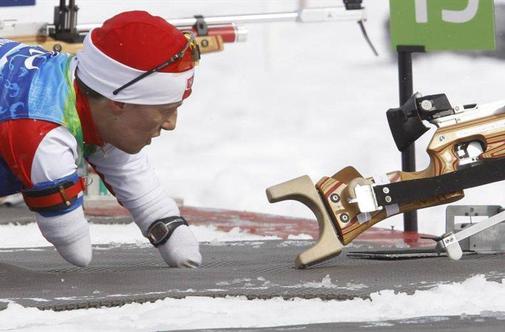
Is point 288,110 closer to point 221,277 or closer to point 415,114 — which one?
point 415,114

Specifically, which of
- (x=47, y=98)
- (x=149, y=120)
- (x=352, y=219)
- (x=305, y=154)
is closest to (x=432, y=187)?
(x=352, y=219)

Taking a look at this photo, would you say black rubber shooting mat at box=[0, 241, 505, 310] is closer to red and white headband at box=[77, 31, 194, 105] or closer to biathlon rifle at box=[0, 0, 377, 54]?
red and white headband at box=[77, 31, 194, 105]

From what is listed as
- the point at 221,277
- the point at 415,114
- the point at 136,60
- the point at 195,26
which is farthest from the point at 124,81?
the point at 195,26

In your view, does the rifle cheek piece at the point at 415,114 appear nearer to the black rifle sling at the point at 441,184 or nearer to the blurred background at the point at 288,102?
the black rifle sling at the point at 441,184

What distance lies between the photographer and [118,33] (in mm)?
4082

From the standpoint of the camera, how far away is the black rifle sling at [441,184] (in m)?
4.38

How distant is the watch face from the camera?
14.7 ft

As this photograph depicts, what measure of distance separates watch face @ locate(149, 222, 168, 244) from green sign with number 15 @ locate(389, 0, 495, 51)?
1.66 metres

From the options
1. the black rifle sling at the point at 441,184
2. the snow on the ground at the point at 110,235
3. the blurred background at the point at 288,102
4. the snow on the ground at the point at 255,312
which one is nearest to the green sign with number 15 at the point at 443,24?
the snow on the ground at the point at 110,235

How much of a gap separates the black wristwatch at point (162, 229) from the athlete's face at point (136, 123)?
0.36 m

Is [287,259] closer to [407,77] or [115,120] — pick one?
[115,120]

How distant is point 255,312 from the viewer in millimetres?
3461

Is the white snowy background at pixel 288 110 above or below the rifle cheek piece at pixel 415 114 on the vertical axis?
below

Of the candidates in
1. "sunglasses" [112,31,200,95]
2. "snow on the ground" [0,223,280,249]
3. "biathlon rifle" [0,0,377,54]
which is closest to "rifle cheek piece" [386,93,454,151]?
"sunglasses" [112,31,200,95]
